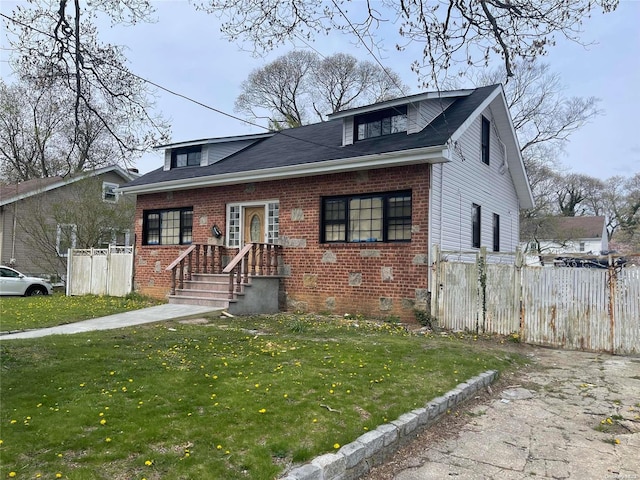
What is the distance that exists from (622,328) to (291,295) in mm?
7529

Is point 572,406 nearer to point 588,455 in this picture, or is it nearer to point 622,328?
point 588,455

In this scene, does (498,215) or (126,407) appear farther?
(498,215)

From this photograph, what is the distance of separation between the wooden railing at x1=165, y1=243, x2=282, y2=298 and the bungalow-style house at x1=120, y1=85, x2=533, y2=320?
4cm

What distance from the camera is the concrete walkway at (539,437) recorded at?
149 inches

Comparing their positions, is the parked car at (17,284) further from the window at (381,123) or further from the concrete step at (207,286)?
the window at (381,123)

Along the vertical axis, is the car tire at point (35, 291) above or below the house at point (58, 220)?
below

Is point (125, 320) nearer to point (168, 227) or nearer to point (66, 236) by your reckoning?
point (168, 227)

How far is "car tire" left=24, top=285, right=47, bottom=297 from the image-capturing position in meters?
17.8

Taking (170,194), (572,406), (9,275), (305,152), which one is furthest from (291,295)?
→ (9,275)

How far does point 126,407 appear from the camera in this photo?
4164 millimetres

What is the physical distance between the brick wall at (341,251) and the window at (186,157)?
2.79 metres

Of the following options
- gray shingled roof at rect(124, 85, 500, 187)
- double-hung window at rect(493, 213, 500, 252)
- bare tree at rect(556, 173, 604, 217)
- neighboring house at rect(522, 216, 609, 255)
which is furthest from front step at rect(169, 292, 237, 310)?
bare tree at rect(556, 173, 604, 217)

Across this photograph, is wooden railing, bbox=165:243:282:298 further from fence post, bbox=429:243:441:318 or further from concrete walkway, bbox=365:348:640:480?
concrete walkway, bbox=365:348:640:480

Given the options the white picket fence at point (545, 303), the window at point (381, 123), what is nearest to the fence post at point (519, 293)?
the white picket fence at point (545, 303)
